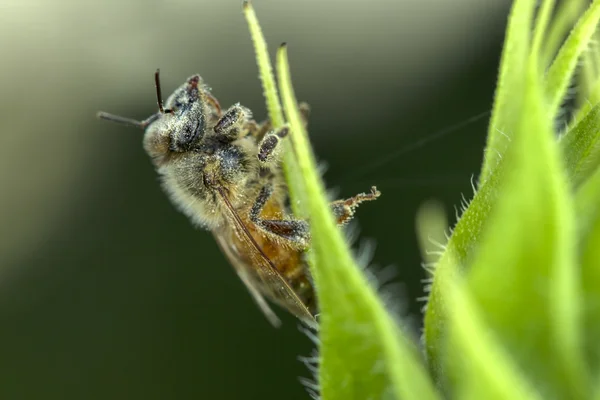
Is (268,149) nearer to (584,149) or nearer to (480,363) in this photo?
(584,149)

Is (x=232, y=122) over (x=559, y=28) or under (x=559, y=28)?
over

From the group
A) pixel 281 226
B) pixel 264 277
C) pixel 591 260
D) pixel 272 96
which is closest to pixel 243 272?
pixel 264 277

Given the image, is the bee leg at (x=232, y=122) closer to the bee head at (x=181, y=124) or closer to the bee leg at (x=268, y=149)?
the bee head at (x=181, y=124)

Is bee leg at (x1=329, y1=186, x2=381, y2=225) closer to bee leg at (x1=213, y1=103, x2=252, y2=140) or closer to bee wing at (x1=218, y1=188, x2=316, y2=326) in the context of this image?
bee wing at (x1=218, y1=188, x2=316, y2=326)

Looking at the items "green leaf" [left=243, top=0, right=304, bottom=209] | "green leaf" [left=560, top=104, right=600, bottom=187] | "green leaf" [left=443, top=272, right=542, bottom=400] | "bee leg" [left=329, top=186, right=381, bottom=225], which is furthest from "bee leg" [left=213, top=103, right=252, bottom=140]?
"green leaf" [left=443, top=272, right=542, bottom=400]

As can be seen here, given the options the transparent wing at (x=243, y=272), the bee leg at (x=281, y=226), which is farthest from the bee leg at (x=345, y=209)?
the transparent wing at (x=243, y=272)

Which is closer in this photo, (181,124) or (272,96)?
(272,96)

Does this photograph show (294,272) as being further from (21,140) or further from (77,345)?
(21,140)
